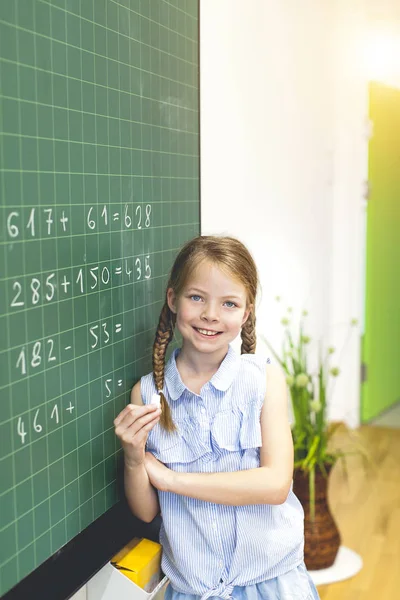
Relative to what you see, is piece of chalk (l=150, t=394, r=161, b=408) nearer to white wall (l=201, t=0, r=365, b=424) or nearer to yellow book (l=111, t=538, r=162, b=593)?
yellow book (l=111, t=538, r=162, b=593)

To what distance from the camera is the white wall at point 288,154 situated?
99.7 inches

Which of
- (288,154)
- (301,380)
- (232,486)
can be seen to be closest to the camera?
(232,486)

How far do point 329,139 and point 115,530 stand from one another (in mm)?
2919

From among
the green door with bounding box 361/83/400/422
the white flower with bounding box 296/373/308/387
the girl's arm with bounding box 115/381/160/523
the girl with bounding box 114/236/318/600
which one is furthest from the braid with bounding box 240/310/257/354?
the green door with bounding box 361/83/400/422

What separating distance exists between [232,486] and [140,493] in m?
0.16

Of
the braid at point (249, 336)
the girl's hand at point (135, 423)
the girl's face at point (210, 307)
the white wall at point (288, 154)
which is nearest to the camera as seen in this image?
the girl's hand at point (135, 423)

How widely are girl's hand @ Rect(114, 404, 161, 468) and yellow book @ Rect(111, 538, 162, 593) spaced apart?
234mm

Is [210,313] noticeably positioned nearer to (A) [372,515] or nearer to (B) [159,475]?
(B) [159,475]

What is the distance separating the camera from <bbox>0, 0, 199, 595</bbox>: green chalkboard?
1.05 metres

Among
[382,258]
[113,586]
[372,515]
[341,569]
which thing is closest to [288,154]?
[382,258]

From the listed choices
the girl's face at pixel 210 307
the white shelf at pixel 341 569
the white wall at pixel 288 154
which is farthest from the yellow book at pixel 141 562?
the white shelf at pixel 341 569

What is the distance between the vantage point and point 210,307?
53.2 inches

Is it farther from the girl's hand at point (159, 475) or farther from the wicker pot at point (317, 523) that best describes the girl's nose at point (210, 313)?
the wicker pot at point (317, 523)

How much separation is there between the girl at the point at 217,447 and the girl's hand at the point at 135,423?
6 centimetres
